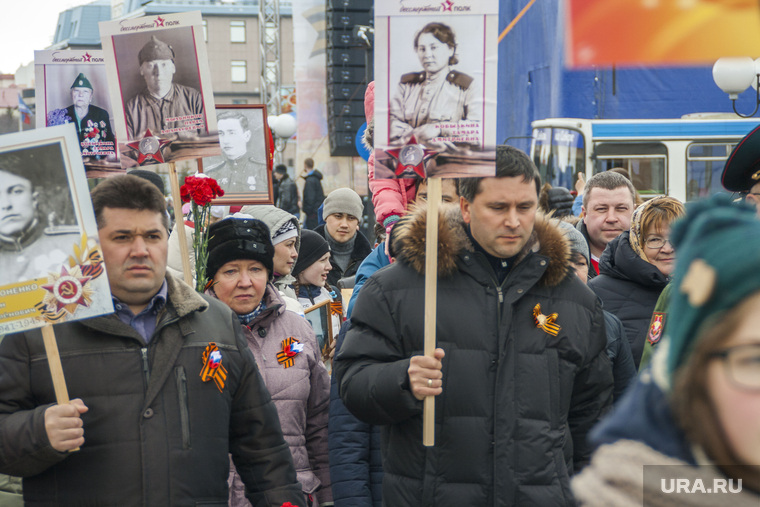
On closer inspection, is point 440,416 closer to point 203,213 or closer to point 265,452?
point 265,452

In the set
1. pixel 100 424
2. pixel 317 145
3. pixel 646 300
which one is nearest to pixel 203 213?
pixel 100 424

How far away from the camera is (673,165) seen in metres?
16.3

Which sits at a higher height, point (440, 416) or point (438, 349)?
point (438, 349)

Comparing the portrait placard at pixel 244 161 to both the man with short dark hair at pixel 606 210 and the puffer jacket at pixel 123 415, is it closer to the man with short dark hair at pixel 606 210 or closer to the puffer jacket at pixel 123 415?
the man with short dark hair at pixel 606 210

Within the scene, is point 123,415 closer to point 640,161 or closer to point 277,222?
point 277,222

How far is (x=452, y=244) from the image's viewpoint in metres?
3.58

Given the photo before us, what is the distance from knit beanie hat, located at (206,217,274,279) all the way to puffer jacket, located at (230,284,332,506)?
20 cm

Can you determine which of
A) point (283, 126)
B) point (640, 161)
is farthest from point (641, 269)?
point (283, 126)

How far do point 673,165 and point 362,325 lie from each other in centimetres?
1366

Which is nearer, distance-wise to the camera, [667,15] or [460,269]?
[667,15]

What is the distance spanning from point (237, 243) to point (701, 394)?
10.7ft

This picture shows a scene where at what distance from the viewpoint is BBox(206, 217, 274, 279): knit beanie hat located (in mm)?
4457

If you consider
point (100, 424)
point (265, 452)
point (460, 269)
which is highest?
point (460, 269)

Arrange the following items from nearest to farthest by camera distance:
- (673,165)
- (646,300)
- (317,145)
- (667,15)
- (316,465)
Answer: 1. (667,15)
2. (316,465)
3. (646,300)
4. (673,165)
5. (317,145)
